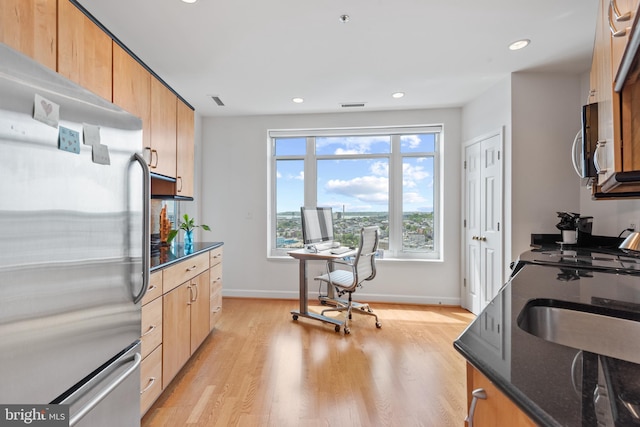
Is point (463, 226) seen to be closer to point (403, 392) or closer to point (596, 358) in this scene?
point (403, 392)

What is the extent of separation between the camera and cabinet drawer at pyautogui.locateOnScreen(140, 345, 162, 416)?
159cm

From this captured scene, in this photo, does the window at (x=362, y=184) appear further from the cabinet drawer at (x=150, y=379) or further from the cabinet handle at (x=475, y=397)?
the cabinet handle at (x=475, y=397)

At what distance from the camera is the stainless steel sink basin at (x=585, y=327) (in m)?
0.86

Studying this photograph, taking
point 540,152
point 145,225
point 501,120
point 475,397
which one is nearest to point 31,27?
point 145,225

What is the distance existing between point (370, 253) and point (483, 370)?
2.52 m

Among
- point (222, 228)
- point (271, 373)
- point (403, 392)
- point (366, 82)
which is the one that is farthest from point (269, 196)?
point (403, 392)

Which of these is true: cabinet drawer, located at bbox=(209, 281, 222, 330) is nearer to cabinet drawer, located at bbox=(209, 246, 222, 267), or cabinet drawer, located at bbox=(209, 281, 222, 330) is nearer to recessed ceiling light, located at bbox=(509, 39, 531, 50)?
cabinet drawer, located at bbox=(209, 246, 222, 267)

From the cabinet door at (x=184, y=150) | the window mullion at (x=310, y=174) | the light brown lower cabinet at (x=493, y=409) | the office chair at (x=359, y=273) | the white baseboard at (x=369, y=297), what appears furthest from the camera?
the window mullion at (x=310, y=174)

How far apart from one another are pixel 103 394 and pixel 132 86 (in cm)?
174

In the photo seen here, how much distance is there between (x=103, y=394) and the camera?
103cm

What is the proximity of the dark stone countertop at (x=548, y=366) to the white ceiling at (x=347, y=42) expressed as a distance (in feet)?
5.99

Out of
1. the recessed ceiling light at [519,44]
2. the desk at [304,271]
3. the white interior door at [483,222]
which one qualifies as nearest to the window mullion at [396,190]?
the white interior door at [483,222]

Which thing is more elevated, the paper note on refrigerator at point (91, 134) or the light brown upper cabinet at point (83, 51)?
the light brown upper cabinet at point (83, 51)

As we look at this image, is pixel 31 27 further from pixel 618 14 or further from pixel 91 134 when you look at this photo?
pixel 618 14
